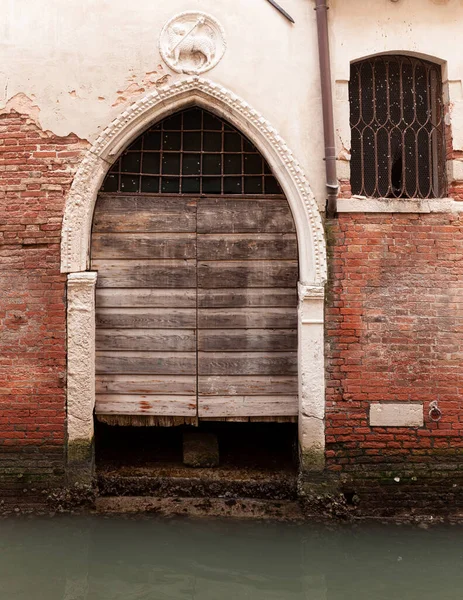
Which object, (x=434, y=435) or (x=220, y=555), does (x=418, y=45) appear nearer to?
(x=434, y=435)

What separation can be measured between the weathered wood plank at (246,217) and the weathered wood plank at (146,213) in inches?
5.1

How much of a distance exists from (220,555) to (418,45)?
4.58 metres

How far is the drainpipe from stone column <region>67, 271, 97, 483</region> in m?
2.21

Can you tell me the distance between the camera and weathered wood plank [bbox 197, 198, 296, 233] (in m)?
5.08

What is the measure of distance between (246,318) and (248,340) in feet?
0.67

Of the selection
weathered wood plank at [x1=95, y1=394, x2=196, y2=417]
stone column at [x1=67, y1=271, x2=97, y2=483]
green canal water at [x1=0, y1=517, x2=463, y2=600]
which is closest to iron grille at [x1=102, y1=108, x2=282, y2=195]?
stone column at [x1=67, y1=271, x2=97, y2=483]

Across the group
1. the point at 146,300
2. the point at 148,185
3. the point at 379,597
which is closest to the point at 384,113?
the point at 148,185

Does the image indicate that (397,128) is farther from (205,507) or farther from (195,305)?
(205,507)

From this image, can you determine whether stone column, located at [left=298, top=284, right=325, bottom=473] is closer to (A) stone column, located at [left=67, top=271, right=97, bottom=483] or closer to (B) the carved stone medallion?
(A) stone column, located at [left=67, top=271, right=97, bottom=483]

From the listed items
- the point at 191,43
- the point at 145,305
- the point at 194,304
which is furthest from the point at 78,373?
the point at 191,43

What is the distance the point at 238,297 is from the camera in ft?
16.7

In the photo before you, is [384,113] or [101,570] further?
[384,113]

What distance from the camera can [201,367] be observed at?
511cm

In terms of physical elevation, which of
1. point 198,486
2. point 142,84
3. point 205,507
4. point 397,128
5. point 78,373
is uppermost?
point 142,84
